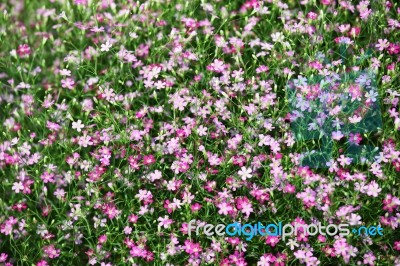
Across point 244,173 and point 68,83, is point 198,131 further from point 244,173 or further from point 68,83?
point 68,83

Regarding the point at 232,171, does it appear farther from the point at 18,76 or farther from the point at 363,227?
the point at 18,76

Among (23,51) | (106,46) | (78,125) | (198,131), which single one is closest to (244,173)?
(198,131)

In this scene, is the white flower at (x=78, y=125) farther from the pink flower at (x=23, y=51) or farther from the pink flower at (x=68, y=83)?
the pink flower at (x=23, y=51)

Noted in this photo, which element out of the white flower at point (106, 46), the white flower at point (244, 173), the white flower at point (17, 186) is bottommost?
A: the white flower at point (17, 186)

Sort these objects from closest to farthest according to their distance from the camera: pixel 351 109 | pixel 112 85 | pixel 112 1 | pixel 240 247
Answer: pixel 240 247 → pixel 351 109 → pixel 112 85 → pixel 112 1

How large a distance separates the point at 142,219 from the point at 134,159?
34cm

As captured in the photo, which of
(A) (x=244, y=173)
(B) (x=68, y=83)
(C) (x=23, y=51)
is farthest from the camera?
(C) (x=23, y=51)

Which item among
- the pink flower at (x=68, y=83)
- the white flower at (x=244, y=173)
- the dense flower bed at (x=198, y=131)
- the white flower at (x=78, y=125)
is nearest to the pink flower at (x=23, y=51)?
the dense flower bed at (x=198, y=131)

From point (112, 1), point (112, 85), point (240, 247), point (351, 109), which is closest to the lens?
point (240, 247)

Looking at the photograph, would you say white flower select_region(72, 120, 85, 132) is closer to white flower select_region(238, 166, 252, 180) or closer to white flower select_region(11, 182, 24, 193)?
white flower select_region(11, 182, 24, 193)

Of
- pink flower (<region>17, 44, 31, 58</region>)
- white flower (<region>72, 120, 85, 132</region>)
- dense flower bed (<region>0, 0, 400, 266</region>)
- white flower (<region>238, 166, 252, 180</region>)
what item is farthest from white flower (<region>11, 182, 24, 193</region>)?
white flower (<region>238, 166, 252, 180</region>)

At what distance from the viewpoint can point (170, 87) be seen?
4082 millimetres

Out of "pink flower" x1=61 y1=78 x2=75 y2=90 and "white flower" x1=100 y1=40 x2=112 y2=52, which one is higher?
"white flower" x1=100 y1=40 x2=112 y2=52

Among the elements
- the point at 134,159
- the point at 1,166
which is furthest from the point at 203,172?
the point at 1,166
